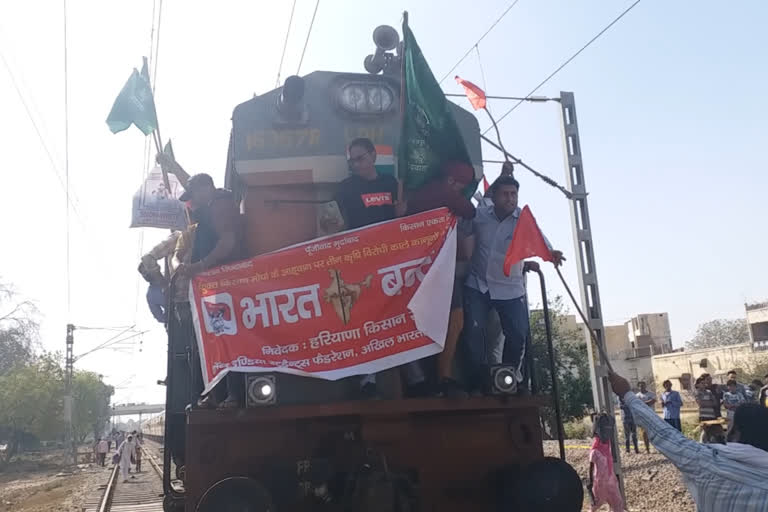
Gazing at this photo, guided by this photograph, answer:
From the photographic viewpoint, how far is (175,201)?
31.4ft

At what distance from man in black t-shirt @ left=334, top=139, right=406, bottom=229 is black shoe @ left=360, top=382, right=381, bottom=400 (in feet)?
3.76

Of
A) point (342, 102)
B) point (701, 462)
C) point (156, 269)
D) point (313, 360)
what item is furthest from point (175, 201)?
point (701, 462)

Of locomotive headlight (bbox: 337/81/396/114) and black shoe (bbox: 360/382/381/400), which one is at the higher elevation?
locomotive headlight (bbox: 337/81/396/114)

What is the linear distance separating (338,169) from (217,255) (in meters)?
1.12

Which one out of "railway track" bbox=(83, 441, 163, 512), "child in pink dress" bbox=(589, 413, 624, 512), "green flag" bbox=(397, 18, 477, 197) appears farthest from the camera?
"railway track" bbox=(83, 441, 163, 512)

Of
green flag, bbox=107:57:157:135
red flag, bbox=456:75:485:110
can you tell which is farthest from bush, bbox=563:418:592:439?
green flag, bbox=107:57:157:135

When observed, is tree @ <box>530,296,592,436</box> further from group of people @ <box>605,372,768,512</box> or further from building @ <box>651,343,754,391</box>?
group of people @ <box>605,372,768,512</box>

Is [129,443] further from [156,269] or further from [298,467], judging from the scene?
[298,467]

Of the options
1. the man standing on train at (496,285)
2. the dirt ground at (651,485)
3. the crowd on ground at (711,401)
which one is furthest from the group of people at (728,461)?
the crowd on ground at (711,401)

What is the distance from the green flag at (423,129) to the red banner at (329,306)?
631 millimetres

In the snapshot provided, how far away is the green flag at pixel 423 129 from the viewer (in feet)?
16.9

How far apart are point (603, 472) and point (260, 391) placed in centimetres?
694

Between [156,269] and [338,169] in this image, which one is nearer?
[338,169]

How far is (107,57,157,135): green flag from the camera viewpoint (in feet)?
25.1
